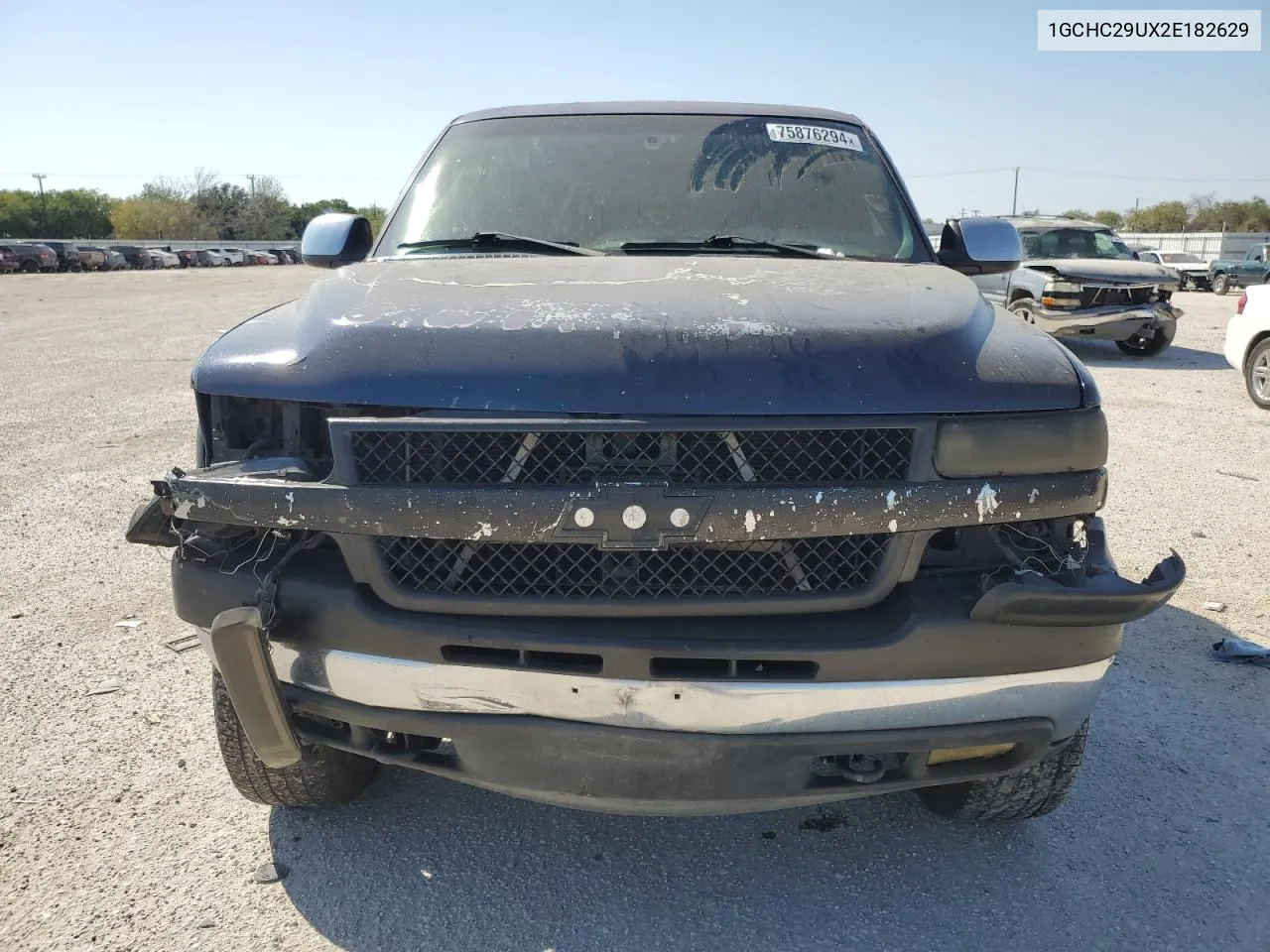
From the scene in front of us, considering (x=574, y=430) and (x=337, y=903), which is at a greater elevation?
(x=574, y=430)

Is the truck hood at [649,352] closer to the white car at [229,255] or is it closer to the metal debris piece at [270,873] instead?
the metal debris piece at [270,873]

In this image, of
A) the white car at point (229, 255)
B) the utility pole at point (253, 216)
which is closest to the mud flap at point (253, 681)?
the white car at point (229, 255)

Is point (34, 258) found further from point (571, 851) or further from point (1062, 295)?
point (571, 851)

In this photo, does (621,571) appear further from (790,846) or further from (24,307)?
(24,307)

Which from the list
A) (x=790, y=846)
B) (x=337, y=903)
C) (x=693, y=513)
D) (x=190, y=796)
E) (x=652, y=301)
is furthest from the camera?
(x=190, y=796)

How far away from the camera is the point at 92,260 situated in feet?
182

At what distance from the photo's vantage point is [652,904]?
2439mm

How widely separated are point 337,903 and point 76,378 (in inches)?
415

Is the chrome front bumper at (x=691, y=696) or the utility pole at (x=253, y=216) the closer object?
the chrome front bumper at (x=691, y=696)

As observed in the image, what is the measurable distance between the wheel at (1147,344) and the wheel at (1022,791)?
39.8ft

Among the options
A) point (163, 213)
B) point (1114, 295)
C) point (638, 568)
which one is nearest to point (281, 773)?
point (638, 568)

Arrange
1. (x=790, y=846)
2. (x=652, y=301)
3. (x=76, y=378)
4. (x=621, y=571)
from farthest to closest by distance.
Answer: (x=76, y=378) < (x=790, y=846) < (x=652, y=301) < (x=621, y=571)

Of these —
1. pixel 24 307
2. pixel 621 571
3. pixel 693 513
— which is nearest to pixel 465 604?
pixel 621 571

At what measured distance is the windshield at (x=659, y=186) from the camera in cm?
327
